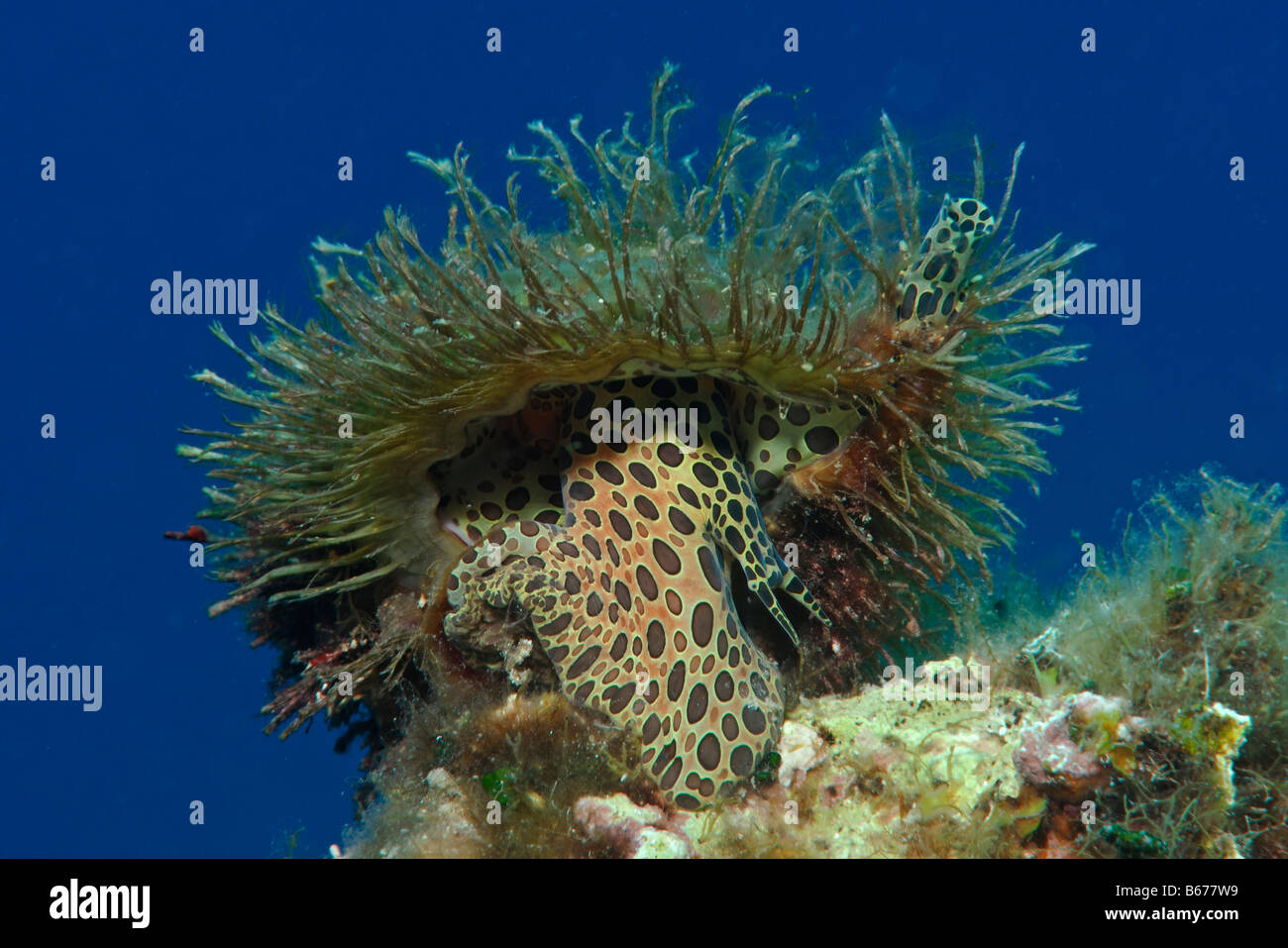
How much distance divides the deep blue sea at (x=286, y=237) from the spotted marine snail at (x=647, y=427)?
63.5 meters

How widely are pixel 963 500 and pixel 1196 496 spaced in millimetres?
1298

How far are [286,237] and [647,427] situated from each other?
92.2m

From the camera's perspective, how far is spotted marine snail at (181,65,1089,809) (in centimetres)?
386

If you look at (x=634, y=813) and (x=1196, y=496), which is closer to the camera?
(x=634, y=813)

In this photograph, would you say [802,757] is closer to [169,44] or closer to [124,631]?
[124,631]

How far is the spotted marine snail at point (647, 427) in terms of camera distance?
3863mm

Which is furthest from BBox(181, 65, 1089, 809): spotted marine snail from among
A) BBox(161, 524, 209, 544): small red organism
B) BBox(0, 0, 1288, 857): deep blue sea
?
BBox(0, 0, 1288, 857): deep blue sea

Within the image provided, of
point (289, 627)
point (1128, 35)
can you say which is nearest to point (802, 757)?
point (289, 627)

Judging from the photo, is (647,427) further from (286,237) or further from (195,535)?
(286,237)

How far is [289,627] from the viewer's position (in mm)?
5203

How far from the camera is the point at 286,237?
83688 mm

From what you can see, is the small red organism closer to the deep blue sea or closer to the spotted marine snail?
the spotted marine snail

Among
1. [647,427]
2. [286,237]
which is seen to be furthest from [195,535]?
[286,237]

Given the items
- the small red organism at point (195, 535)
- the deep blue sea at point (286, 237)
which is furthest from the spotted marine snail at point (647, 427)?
the deep blue sea at point (286, 237)
